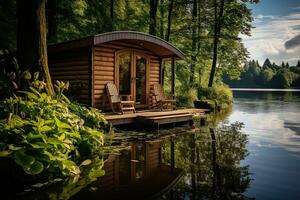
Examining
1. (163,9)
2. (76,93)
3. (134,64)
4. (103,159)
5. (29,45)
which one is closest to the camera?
(103,159)

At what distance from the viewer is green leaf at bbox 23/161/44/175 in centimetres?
396

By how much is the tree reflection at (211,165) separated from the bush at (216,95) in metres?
11.3

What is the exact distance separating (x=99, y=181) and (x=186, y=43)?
20036 millimetres

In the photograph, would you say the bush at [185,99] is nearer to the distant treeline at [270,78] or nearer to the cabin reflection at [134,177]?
the cabin reflection at [134,177]

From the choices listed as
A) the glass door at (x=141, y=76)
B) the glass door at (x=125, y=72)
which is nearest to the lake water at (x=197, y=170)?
the glass door at (x=125, y=72)

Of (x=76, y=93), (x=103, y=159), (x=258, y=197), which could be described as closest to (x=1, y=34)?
(x=76, y=93)

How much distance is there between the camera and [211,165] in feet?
17.5

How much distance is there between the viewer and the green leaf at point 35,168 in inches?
156

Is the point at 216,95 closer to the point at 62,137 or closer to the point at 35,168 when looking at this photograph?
the point at 62,137

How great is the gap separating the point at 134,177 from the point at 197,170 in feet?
3.86

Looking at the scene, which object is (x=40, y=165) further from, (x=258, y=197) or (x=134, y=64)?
(x=134, y=64)

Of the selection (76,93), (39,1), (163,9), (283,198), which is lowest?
(283,198)

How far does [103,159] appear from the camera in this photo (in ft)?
18.9

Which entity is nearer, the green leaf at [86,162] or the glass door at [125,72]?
the green leaf at [86,162]
